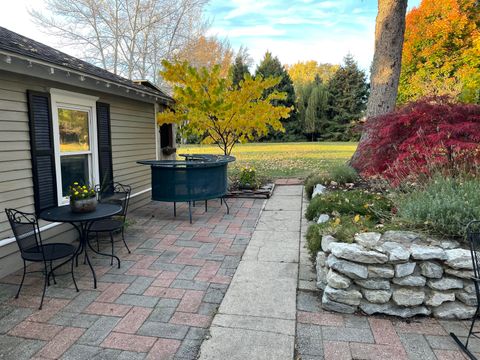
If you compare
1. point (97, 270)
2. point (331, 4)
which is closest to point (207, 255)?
point (97, 270)

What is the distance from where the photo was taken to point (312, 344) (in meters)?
2.28

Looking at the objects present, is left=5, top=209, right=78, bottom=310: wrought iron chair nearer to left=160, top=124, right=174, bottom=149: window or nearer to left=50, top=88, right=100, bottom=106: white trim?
left=50, top=88, right=100, bottom=106: white trim

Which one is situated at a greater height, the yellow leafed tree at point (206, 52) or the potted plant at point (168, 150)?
the yellow leafed tree at point (206, 52)

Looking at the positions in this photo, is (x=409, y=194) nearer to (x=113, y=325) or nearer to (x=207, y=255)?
(x=207, y=255)

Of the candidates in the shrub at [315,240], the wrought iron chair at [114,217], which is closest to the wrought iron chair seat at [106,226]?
the wrought iron chair at [114,217]

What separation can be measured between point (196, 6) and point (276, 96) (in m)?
16.2

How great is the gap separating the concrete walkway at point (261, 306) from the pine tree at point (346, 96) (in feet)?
84.9

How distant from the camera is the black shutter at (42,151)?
149 inches

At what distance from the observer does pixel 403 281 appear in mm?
2609

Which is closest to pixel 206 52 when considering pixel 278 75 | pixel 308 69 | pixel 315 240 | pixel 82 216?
pixel 278 75

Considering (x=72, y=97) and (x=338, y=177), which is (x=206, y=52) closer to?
(x=338, y=177)

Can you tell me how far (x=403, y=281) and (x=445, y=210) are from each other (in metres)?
0.84

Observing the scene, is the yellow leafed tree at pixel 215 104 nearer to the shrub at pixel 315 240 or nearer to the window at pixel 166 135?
the window at pixel 166 135

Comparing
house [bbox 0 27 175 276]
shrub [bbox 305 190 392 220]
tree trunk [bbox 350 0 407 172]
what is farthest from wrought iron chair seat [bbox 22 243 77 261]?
tree trunk [bbox 350 0 407 172]
